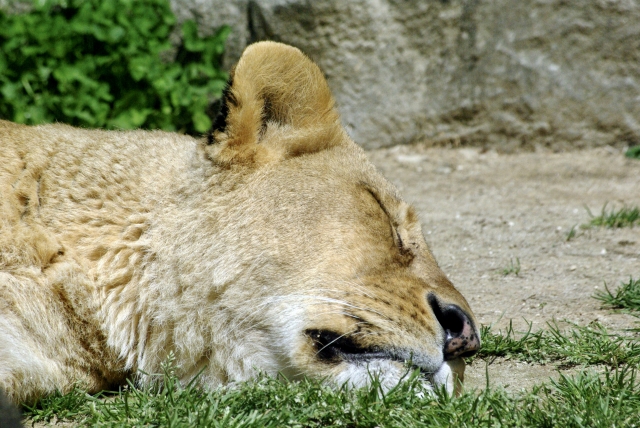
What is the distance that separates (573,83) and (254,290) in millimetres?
5740

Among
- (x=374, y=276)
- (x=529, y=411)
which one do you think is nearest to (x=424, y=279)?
(x=374, y=276)

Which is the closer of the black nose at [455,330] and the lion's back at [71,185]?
the black nose at [455,330]

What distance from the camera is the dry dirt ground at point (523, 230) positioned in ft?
15.9

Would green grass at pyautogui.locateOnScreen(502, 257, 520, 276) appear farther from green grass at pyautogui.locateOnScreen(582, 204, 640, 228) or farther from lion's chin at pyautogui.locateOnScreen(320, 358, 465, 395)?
lion's chin at pyautogui.locateOnScreen(320, 358, 465, 395)

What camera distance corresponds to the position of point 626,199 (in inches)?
291

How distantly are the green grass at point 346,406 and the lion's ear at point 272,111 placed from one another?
1075 mm

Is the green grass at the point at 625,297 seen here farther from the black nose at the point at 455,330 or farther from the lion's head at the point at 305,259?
the black nose at the point at 455,330

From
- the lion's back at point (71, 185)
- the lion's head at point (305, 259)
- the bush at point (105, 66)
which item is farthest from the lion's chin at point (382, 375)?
the bush at point (105, 66)

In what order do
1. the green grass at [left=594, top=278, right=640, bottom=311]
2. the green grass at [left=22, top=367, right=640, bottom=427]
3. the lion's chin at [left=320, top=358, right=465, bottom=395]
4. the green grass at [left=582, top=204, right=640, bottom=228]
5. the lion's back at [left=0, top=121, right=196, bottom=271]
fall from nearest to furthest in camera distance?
the green grass at [left=22, top=367, right=640, bottom=427] → the lion's chin at [left=320, top=358, right=465, bottom=395] → the lion's back at [left=0, top=121, right=196, bottom=271] → the green grass at [left=594, top=278, right=640, bottom=311] → the green grass at [left=582, top=204, right=640, bottom=228]

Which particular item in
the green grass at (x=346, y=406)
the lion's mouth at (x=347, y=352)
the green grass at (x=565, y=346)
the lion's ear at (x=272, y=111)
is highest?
the lion's ear at (x=272, y=111)

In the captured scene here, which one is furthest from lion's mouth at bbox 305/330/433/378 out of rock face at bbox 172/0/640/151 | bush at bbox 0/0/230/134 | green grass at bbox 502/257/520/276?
rock face at bbox 172/0/640/151

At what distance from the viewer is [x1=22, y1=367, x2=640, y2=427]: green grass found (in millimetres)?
3170

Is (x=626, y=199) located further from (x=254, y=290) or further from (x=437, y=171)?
(x=254, y=290)

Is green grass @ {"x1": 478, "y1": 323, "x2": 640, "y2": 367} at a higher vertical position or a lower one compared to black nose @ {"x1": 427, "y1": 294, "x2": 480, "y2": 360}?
lower
